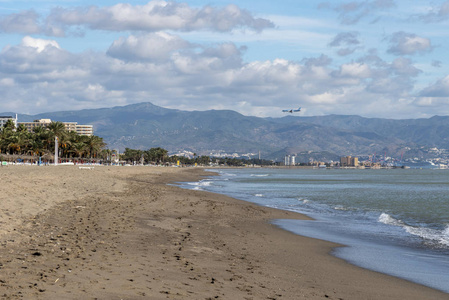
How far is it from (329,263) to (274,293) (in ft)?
16.3

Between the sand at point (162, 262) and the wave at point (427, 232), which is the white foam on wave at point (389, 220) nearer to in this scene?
the wave at point (427, 232)

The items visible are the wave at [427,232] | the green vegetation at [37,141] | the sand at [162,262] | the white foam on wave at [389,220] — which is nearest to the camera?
the sand at [162,262]

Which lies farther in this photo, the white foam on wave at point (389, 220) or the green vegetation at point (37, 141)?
the green vegetation at point (37, 141)

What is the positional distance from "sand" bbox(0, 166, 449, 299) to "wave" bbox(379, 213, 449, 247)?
17.1 ft

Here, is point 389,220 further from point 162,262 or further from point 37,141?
point 37,141

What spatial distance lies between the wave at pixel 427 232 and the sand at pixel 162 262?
521 centimetres

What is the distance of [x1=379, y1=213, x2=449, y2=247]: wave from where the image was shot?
1989cm

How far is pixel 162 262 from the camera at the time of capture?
474 inches

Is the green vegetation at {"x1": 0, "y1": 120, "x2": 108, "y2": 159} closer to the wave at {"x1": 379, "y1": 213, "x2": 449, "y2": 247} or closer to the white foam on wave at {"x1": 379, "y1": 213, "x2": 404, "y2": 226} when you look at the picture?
the white foam on wave at {"x1": 379, "y1": 213, "x2": 404, "y2": 226}

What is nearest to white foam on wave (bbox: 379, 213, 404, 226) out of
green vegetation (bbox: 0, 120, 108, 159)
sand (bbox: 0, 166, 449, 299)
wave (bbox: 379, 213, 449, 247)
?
wave (bbox: 379, 213, 449, 247)

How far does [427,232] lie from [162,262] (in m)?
15.6

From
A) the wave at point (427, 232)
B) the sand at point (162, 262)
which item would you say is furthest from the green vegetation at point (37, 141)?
the wave at point (427, 232)

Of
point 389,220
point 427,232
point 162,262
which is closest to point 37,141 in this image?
point 389,220

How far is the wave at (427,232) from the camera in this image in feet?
65.3
